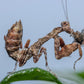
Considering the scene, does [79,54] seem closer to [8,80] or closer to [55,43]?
[55,43]

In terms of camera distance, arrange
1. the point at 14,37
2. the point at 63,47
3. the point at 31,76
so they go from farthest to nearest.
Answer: the point at 63,47 < the point at 14,37 < the point at 31,76

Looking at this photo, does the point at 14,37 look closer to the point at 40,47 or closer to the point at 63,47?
the point at 40,47

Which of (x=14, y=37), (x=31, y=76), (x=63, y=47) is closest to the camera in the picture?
(x=31, y=76)

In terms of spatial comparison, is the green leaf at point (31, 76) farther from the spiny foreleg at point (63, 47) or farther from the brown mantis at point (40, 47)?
the spiny foreleg at point (63, 47)

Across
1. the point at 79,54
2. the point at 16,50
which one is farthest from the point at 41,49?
the point at 79,54

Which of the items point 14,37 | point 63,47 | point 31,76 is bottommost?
point 31,76

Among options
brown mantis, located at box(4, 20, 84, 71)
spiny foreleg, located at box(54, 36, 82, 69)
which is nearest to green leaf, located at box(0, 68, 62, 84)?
brown mantis, located at box(4, 20, 84, 71)

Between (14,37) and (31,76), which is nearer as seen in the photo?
(31,76)

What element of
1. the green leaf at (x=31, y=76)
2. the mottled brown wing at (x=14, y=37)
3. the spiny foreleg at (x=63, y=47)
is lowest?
the green leaf at (x=31, y=76)

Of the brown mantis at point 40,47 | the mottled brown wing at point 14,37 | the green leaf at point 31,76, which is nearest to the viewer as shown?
the green leaf at point 31,76

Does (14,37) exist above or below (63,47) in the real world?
above

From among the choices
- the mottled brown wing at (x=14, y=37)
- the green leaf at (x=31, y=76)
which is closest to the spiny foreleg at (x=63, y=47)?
the mottled brown wing at (x=14, y=37)

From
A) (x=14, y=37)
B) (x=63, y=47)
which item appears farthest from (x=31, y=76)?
(x=63, y=47)
